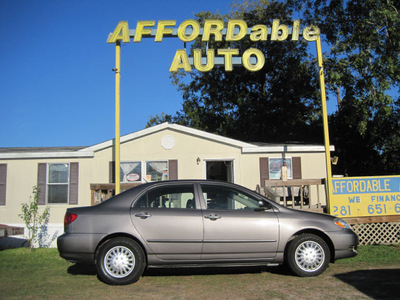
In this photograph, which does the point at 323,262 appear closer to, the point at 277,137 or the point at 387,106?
the point at 387,106

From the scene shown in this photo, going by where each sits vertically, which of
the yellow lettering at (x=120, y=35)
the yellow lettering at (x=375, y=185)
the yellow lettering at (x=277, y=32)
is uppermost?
the yellow lettering at (x=277, y=32)

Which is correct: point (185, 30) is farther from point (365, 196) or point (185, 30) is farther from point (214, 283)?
point (214, 283)

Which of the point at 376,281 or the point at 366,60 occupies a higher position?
the point at 366,60

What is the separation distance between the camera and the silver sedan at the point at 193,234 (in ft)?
18.5

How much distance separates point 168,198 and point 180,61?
5.65 m

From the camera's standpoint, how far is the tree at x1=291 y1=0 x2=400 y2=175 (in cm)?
1366

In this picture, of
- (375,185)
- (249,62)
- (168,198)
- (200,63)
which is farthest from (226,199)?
(249,62)

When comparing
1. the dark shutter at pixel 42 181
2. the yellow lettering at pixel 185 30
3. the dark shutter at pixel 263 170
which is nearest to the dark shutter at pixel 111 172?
the dark shutter at pixel 42 181

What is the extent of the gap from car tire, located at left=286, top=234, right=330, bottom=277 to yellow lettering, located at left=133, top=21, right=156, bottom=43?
22.6 feet

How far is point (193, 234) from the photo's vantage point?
5.71 m

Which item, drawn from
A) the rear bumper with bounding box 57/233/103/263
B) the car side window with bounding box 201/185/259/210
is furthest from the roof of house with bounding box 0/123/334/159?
the rear bumper with bounding box 57/233/103/263

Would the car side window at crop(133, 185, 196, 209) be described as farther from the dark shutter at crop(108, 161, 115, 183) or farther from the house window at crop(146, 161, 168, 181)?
the dark shutter at crop(108, 161, 115, 183)

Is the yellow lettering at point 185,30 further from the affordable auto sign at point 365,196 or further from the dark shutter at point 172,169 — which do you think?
the affordable auto sign at point 365,196

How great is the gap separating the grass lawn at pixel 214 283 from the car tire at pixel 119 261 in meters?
0.18
